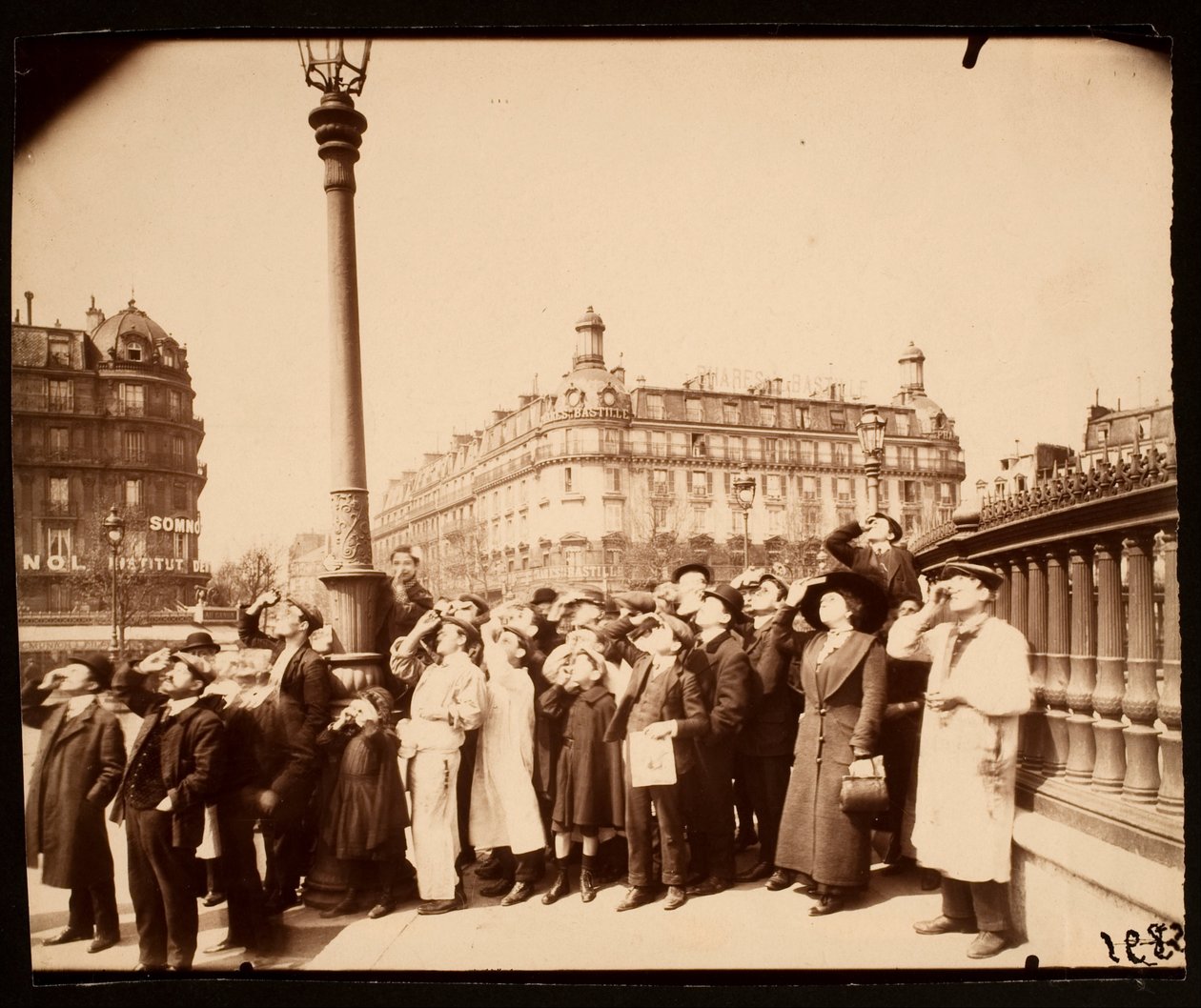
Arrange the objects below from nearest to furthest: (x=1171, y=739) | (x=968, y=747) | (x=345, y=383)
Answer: (x=1171, y=739), (x=968, y=747), (x=345, y=383)

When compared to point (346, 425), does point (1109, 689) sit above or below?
below

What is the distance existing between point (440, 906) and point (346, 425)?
2.44 metres

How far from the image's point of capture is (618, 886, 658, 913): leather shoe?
4699 mm

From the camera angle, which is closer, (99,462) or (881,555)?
(881,555)

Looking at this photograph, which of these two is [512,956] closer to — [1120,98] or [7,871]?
[7,871]

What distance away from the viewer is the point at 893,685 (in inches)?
181

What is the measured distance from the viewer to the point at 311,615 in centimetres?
493

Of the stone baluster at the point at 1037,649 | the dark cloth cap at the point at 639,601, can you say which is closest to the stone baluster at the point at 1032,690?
the stone baluster at the point at 1037,649

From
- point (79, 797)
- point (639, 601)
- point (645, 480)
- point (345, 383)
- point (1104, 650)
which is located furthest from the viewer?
point (645, 480)

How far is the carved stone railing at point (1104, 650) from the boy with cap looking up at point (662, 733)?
60.5 inches

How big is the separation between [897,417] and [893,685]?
51.6 inches

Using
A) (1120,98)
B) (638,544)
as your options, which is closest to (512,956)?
(638,544)

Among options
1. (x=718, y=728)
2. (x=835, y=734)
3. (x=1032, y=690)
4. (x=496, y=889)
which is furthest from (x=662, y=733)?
(x=1032, y=690)

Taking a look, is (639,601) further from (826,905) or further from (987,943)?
(987,943)
